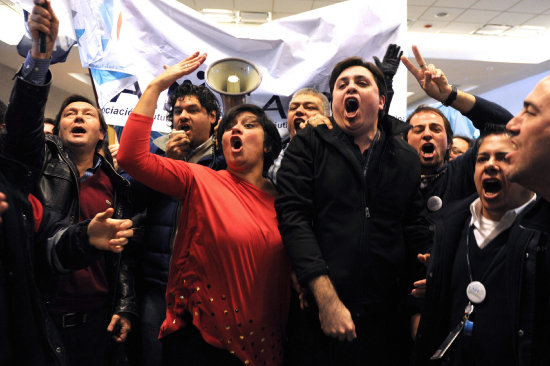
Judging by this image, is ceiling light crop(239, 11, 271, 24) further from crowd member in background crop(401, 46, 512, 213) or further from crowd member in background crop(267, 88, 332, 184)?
crowd member in background crop(401, 46, 512, 213)

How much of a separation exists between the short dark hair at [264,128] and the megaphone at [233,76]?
0.72m

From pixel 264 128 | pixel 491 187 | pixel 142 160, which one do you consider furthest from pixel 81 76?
pixel 491 187

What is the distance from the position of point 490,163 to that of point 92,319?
180 cm

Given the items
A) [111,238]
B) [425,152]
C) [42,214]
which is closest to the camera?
[111,238]

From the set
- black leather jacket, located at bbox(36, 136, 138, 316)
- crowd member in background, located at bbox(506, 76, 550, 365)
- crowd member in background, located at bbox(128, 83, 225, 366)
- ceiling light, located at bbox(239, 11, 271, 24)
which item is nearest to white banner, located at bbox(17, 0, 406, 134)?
crowd member in background, located at bbox(128, 83, 225, 366)

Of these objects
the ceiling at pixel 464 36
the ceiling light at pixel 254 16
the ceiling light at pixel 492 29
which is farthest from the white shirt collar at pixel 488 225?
the ceiling light at pixel 492 29

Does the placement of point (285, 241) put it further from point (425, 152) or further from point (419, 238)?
point (425, 152)

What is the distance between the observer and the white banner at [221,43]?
285 centimetres

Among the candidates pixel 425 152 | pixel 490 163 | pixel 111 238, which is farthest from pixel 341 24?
pixel 111 238

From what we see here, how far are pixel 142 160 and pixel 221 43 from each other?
6.00 ft

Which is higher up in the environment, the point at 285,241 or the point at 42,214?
the point at 42,214

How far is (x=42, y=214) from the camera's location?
1577 mm

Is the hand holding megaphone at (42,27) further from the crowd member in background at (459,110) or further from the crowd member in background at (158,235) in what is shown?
the crowd member in background at (459,110)

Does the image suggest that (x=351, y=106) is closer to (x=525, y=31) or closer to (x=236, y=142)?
(x=236, y=142)
